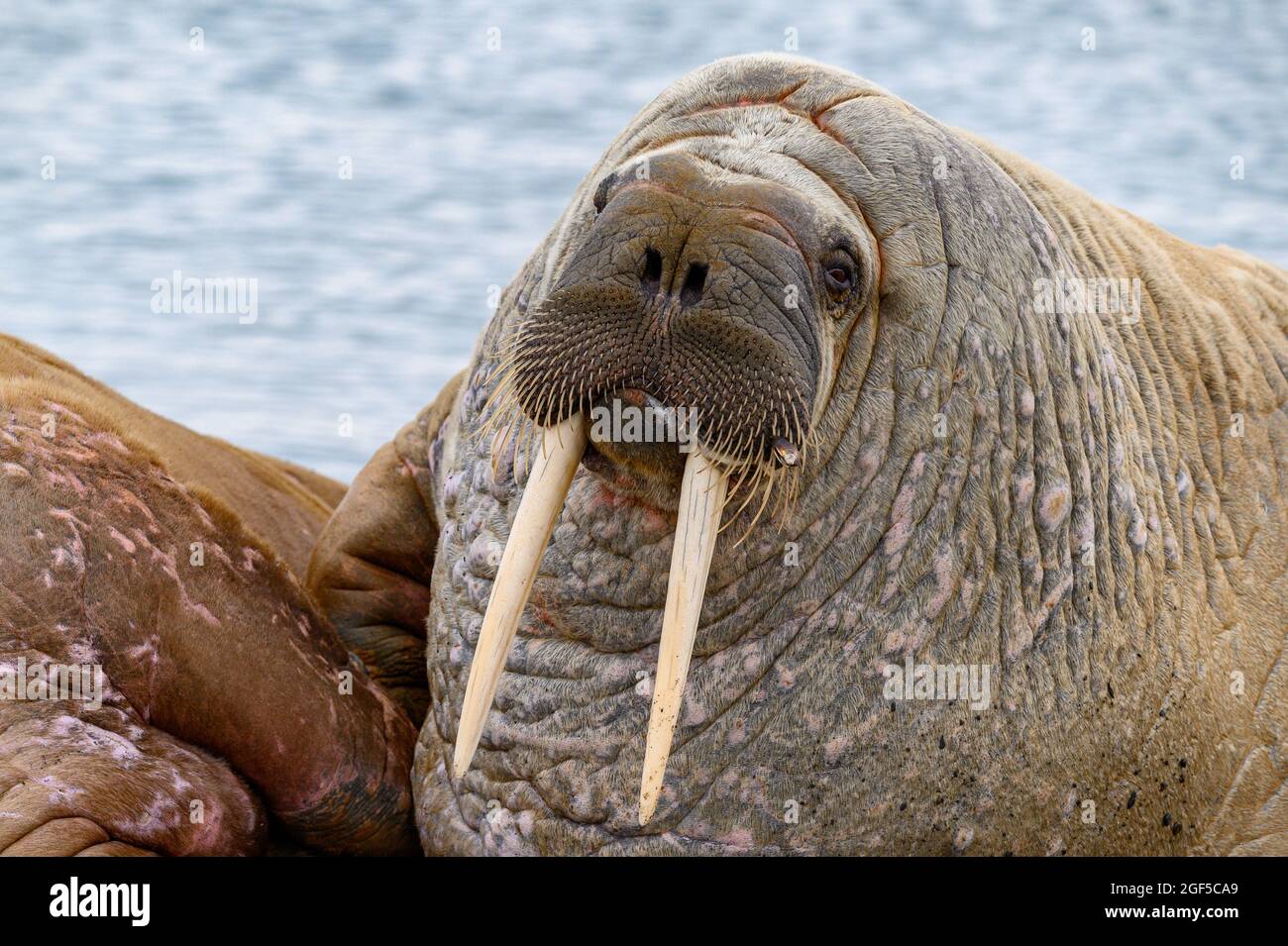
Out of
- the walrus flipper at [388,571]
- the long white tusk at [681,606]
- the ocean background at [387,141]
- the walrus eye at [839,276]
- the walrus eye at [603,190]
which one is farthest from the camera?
the ocean background at [387,141]

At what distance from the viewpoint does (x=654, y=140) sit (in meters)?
4.89

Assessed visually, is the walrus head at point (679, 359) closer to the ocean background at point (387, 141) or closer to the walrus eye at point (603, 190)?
the walrus eye at point (603, 190)

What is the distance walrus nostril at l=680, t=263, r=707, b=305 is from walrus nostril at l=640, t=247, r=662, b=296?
0.07 meters

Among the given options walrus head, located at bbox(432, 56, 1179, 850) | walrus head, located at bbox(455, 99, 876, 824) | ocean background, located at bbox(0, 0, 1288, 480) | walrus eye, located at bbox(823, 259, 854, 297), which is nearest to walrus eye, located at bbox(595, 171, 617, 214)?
walrus head, located at bbox(432, 56, 1179, 850)

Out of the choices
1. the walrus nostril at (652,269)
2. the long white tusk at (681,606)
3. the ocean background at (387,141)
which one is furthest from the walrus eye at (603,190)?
the ocean background at (387,141)

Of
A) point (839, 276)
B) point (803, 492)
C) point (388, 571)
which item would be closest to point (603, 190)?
point (839, 276)

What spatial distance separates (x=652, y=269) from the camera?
4.27m

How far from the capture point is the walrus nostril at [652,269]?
4.25 meters

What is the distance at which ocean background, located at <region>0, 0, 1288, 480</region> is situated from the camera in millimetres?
14141

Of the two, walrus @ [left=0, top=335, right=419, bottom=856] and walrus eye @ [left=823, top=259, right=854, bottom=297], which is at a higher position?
walrus eye @ [left=823, top=259, right=854, bottom=297]

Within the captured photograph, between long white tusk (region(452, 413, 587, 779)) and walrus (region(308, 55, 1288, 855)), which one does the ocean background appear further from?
long white tusk (region(452, 413, 587, 779))

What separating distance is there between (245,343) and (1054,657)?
1071 centimetres

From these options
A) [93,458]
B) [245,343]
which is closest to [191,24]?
[245,343]

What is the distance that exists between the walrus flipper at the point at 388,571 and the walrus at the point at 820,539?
87 centimetres
